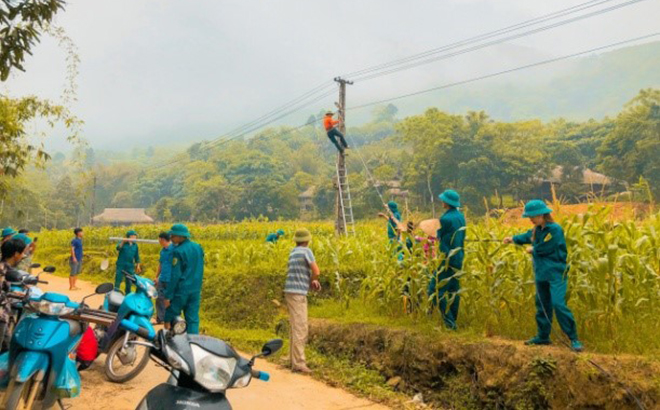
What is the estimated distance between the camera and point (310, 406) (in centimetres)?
570

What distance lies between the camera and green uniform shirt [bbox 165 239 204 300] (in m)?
6.84

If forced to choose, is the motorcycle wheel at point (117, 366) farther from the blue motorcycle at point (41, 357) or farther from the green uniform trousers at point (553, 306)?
the green uniform trousers at point (553, 306)

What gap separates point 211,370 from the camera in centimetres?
280

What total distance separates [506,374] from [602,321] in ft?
3.87

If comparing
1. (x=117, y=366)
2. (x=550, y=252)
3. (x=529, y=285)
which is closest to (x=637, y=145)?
(x=529, y=285)

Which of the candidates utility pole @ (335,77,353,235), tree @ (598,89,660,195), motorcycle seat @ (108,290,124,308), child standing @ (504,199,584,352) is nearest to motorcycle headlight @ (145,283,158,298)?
motorcycle seat @ (108,290,124,308)

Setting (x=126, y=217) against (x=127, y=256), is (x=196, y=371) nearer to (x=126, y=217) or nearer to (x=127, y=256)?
(x=127, y=256)

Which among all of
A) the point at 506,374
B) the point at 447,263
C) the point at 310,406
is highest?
the point at 447,263

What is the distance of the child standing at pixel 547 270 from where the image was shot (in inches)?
210

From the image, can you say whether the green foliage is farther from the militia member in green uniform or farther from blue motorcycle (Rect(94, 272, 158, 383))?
blue motorcycle (Rect(94, 272, 158, 383))

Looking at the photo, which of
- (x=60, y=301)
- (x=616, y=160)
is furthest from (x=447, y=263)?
(x=616, y=160)

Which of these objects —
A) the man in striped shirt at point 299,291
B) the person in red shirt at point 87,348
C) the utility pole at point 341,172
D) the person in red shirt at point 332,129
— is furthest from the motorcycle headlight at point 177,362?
the utility pole at point 341,172

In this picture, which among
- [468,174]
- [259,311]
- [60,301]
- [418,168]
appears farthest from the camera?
[418,168]

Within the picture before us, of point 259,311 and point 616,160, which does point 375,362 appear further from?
point 616,160
